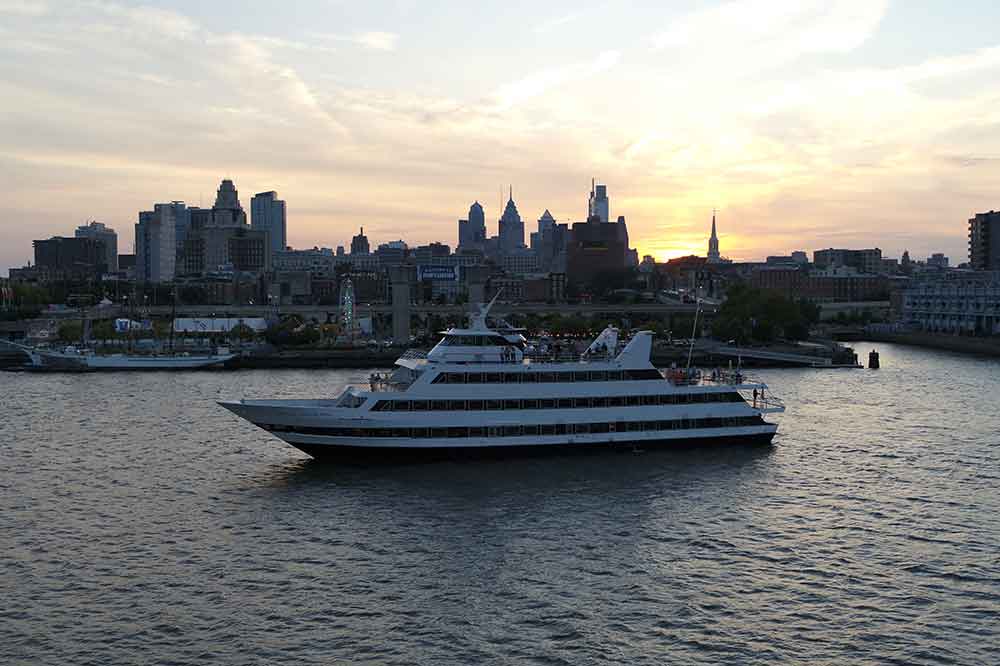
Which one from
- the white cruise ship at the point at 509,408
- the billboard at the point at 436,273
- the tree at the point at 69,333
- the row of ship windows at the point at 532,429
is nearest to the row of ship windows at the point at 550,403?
the white cruise ship at the point at 509,408

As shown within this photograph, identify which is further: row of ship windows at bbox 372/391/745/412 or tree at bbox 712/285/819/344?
tree at bbox 712/285/819/344

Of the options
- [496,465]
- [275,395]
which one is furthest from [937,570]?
[275,395]

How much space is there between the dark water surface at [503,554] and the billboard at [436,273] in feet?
338

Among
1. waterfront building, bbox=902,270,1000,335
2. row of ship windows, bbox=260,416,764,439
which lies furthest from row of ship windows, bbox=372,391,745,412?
waterfront building, bbox=902,270,1000,335

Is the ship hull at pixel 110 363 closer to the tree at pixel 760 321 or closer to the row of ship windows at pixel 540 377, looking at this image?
the row of ship windows at pixel 540 377

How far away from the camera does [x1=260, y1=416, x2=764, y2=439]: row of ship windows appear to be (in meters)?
40.7

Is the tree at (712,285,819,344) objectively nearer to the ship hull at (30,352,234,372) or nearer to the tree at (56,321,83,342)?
the ship hull at (30,352,234,372)

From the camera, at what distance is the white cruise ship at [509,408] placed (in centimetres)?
4084

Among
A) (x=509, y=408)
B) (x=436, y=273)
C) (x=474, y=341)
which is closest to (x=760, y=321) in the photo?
(x=436, y=273)

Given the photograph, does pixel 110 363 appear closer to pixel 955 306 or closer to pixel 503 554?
pixel 503 554

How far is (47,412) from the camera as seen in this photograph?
60094mm

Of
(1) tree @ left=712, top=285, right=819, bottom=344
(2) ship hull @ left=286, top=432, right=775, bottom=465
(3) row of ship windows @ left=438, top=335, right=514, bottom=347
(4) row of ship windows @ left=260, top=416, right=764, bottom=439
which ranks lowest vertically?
(2) ship hull @ left=286, top=432, right=775, bottom=465

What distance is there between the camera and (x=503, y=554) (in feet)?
98.4

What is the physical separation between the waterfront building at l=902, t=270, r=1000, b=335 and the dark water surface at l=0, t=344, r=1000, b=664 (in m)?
92.3
